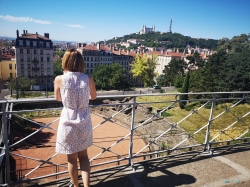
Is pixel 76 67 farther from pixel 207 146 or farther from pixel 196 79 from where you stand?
pixel 196 79

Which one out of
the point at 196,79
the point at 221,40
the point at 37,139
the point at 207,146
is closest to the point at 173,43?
the point at 221,40

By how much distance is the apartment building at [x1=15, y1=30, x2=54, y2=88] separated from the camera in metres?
41.9

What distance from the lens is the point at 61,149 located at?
2209mm

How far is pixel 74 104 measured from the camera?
2105 mm

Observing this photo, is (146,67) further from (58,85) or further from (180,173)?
(58,85)

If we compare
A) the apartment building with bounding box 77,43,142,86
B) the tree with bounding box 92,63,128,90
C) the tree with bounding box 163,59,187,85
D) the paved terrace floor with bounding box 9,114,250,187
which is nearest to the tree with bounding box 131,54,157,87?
the tree with bounding box 92,63,128,90

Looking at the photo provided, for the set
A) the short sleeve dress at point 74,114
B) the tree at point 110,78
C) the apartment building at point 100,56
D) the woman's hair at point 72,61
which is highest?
the apartment building at point 100,56

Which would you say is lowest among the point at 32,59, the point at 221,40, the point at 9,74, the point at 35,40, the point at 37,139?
the point at 37,139

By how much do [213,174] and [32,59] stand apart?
Answer: 46625mm

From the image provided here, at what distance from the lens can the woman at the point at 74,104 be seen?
2090mm

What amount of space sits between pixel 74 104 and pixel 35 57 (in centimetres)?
4662

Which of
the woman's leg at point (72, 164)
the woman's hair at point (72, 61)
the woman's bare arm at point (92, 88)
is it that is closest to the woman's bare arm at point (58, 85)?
the woman's hair at point (72, 61)

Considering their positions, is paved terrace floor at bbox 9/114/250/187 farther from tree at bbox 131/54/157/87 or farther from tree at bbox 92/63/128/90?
tree at bbox 131/54/157/87

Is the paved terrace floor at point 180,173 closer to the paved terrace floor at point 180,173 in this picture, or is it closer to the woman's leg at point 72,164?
the paved terrace floor at point 180,173
